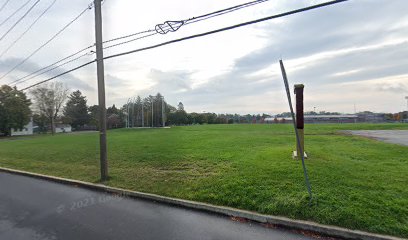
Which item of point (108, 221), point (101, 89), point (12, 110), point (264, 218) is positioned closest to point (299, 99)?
point (264, 218)

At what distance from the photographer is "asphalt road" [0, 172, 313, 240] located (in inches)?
177

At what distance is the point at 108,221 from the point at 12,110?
57.2 m

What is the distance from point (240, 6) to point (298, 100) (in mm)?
4154

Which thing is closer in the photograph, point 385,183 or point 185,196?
point 385,183

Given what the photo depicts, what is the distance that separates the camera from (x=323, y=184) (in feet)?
19.5

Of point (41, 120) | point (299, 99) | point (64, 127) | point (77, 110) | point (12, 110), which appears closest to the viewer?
point (299, 99)

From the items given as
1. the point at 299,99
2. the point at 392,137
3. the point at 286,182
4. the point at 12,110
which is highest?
the point at 12,110

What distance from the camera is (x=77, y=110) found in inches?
3529

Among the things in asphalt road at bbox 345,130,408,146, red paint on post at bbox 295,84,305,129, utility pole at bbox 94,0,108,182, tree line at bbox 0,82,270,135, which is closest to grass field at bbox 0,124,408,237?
utility pole at bbox 94,0,108,182

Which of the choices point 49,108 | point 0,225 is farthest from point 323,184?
point 49,108

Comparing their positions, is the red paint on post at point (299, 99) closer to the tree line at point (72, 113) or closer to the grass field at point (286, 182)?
the grass field at point (286, 182)

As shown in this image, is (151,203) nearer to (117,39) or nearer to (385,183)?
(385,183)

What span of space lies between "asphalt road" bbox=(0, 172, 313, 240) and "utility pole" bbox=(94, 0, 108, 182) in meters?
1.49

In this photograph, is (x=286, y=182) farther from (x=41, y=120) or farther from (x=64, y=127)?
(x=64, y=127)
